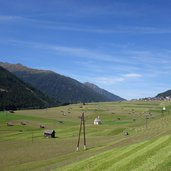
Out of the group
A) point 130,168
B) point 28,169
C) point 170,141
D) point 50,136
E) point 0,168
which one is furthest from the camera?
point 50,136

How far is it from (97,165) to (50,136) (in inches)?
4392

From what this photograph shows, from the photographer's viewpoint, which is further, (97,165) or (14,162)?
(14,162)

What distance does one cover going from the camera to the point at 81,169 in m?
49.0

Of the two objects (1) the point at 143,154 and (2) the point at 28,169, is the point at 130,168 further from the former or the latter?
(2) the point at 28,169

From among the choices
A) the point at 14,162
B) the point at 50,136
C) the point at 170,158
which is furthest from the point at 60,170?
the point at 50,136

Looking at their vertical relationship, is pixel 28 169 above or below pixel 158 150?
below

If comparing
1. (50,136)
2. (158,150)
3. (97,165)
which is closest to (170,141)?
(158,150)

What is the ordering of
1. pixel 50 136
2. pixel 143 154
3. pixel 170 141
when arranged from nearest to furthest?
pixel 143 154 → pixel 170 141 → pixel 50 136

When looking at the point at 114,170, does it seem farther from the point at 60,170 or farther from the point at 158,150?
the point at 60,170

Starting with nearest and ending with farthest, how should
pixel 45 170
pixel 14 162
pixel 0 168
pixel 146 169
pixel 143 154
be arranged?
1. pixel 146 169
2. pixel 143 154
3. pixel 45 170
4. pixel 0 168
5. pixel 14 162

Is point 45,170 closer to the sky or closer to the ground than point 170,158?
closer to the ground

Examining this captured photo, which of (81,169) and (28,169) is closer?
(81,169)

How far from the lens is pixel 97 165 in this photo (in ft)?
160

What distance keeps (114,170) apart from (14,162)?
4534 centimetres
